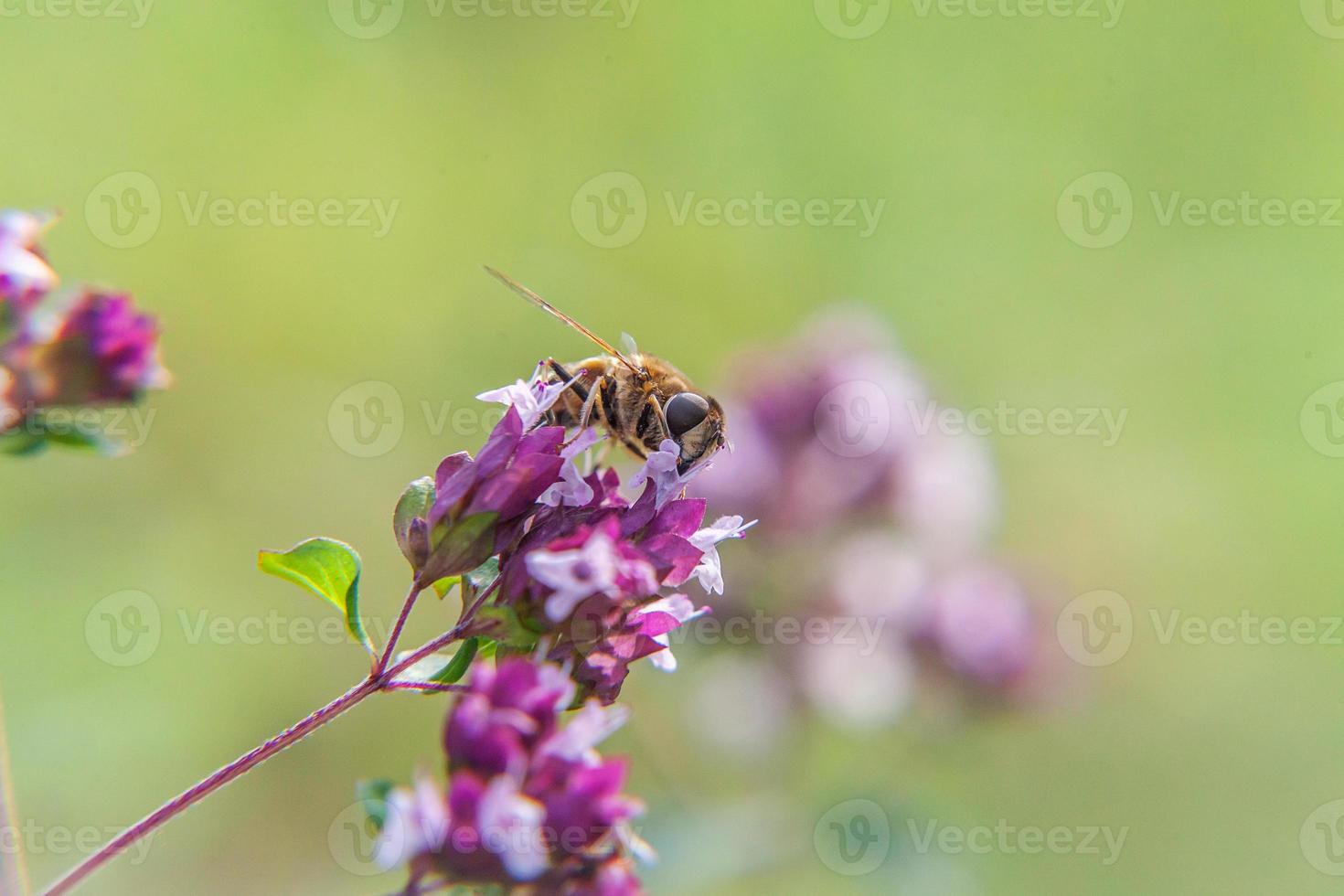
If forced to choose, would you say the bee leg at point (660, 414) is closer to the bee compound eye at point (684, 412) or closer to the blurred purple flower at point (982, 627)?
the bee compound eye at point (684, 412)

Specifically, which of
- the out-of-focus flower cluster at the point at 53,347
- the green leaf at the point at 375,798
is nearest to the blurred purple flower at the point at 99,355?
the out-of-focus flower cluster at the point at 53,347

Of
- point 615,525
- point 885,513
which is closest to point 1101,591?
point 885,513

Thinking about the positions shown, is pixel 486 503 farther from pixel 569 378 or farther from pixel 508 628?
pixel 569 378

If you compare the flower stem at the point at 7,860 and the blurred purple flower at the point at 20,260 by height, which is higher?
the blurred purple flower at the point at 20,260

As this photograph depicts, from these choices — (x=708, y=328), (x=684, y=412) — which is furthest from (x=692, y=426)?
(x=708, y=328)

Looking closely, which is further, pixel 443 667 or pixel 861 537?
pixel 861 537

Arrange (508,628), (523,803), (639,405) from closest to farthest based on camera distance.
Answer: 1. (523,803)
2. (508,628)
3. (639,405)
